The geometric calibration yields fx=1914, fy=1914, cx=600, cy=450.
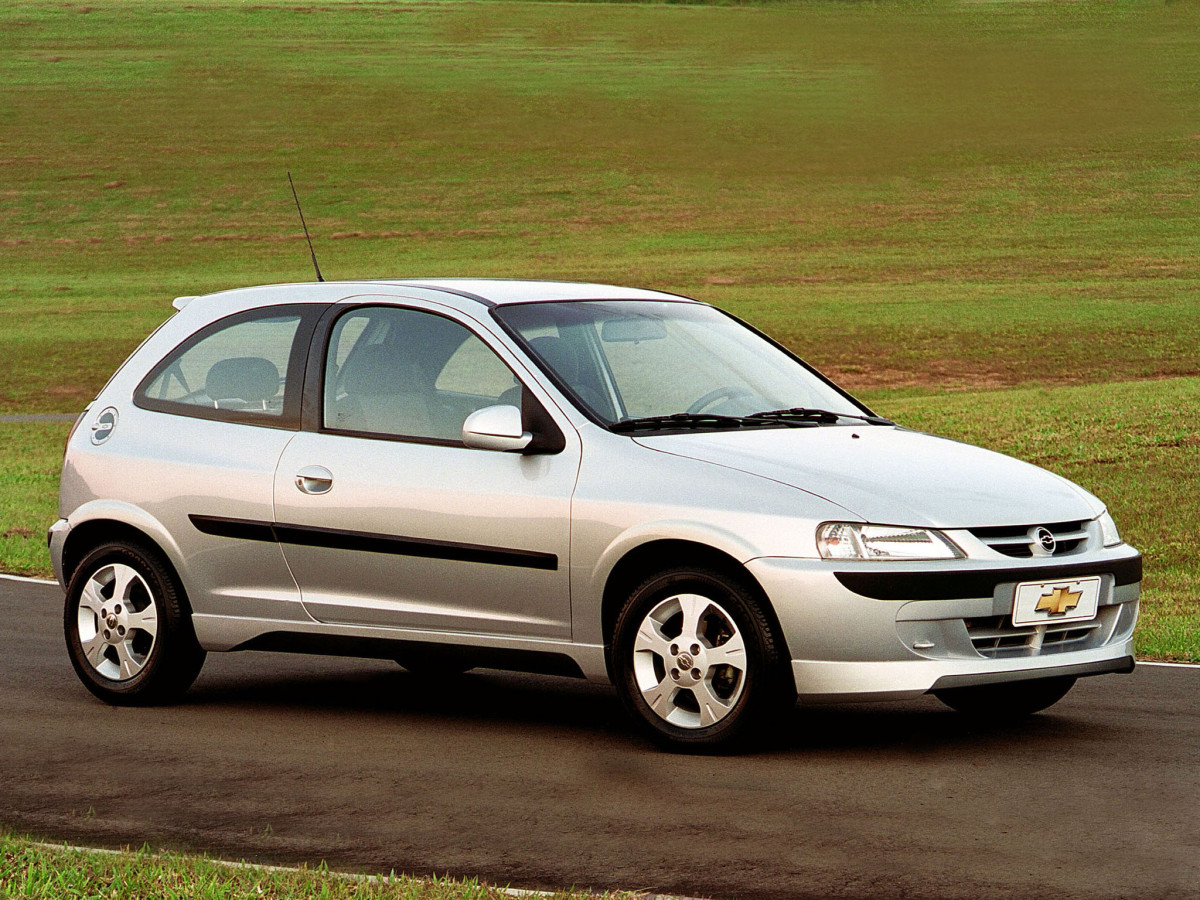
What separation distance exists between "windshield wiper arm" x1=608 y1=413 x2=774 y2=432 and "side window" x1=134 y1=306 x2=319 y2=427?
1483 millimetres

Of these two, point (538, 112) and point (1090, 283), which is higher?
point (538, 112)

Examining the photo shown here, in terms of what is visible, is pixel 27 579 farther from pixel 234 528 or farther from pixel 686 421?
pixel 686 421

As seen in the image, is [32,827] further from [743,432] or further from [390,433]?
[743,432]

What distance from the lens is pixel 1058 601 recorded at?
22.2 feet

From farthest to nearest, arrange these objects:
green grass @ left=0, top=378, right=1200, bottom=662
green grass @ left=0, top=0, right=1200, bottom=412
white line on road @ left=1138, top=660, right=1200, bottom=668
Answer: green grass @ left=0, top=0, right=1200, bottom=412 → green grass @ left=0, top=378, right=1200, bottom=662 → white line on road @ left=1138, top=660, right=1200, bottom=668

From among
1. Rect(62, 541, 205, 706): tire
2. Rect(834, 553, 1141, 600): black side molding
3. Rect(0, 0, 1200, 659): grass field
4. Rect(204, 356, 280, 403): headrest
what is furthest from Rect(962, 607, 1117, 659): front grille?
Rect(0, 0, 1200, 659): grass field

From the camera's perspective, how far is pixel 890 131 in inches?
2287

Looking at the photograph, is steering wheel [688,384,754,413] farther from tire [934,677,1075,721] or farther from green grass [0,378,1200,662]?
green grass [0,378,1200,662]

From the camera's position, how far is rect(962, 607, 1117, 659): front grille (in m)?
6.62

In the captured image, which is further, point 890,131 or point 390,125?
point 390,125

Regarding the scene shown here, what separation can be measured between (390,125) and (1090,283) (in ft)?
108

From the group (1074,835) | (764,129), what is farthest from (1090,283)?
(1074,835)

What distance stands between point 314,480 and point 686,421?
1.51 m

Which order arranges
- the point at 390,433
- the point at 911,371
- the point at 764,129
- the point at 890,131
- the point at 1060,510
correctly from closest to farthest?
the point at 1060,510, the point at 390,433, the point at 911,371, the point at 890,131, the point at 764,129
